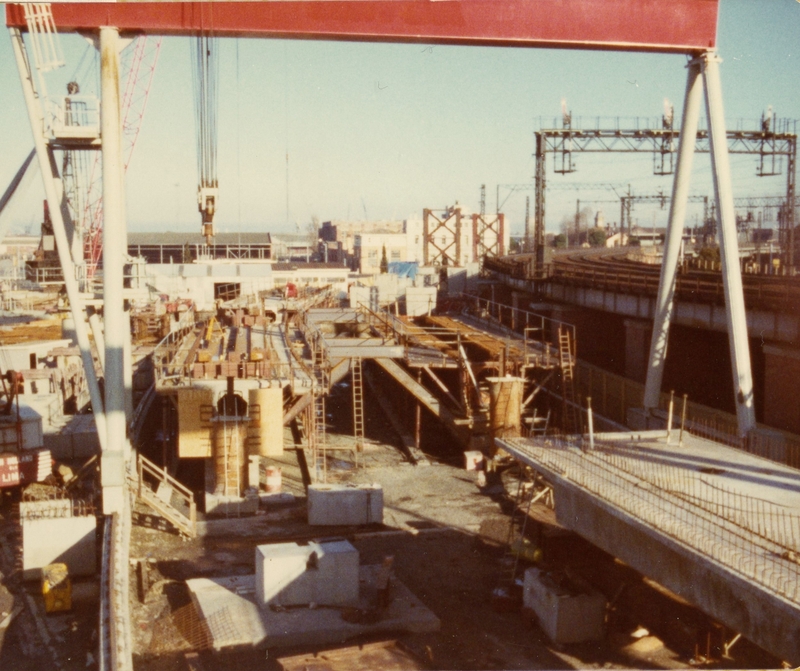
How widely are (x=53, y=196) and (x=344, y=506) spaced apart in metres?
9.50

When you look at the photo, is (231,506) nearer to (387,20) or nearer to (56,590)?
(56,590)

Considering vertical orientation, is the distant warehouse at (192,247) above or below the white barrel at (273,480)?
above

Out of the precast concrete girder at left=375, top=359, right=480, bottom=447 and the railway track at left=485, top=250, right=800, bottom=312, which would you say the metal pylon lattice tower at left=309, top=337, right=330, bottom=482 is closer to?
the precast concrete girder at left=375, top=359, right=480, bottom=447

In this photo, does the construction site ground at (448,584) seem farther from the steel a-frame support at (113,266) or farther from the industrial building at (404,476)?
the steel a-frame support at (113,266)

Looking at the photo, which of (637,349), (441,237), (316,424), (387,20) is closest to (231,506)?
(316,424)

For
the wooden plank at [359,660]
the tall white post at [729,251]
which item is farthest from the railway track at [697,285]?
the wooden plank at [359,660]

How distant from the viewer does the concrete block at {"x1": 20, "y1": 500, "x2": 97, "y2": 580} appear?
16.4m

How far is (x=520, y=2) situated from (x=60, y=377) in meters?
21.2

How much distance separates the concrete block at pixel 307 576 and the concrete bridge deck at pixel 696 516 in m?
4.13

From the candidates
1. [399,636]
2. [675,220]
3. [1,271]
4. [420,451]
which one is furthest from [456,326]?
[1,271]

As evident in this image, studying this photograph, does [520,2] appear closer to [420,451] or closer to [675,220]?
[675,220]

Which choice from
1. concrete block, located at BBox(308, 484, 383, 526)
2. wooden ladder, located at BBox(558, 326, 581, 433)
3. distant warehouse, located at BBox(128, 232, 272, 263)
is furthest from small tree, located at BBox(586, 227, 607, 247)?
concrete block, located at BBox(308, 484, 383, 526)

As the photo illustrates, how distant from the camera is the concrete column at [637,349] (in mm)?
30109

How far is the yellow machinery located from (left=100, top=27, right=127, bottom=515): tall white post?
2.59 m
